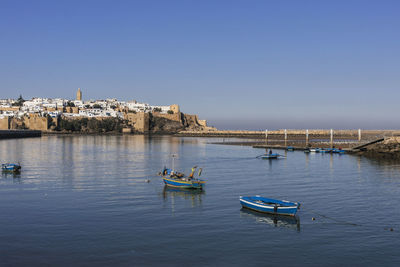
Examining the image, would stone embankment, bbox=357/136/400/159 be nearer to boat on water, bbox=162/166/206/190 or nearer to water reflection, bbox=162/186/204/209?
boat on water, bbox=162/166/206/190

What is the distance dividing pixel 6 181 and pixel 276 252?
30.9 m

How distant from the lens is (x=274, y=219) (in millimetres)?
26219

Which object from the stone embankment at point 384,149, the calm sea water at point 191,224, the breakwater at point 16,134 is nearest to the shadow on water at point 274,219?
the calm sea water at point 191,224

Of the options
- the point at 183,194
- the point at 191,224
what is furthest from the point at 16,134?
the point at 191,224

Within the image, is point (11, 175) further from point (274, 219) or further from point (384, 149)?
point (384, 149)

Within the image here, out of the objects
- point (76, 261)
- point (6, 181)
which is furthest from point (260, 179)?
point (76, 261)

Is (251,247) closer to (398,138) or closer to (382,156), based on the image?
(382,156)

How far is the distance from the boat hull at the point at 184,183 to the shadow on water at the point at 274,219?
27.1ft

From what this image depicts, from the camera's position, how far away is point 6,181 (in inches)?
1609

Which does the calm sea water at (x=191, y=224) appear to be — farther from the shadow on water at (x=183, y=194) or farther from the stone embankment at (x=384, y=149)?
the stone embankment at (x=384, y=149)

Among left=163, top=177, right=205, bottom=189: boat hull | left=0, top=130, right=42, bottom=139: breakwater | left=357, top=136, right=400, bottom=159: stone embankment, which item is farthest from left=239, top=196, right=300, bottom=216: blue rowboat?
left=0, top=130, right=42, bottom=139: breakwater

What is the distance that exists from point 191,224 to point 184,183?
462 inches

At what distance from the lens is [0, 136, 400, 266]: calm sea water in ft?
62.9

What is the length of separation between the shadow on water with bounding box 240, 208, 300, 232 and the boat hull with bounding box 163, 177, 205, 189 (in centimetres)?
826
